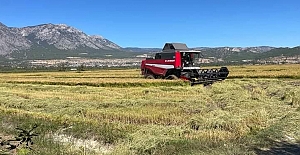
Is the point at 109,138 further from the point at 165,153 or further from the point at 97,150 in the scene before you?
the point at 165,153

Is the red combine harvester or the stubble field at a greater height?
the red combine harvester

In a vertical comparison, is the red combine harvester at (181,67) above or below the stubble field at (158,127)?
above

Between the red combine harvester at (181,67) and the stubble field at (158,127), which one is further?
the red combine harvester at (181,67)

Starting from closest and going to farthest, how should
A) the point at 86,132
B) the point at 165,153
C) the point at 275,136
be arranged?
1. the point at 165,153
2. the point at 275,136
3. the point at 86,132

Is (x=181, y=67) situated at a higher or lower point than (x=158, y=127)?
higher

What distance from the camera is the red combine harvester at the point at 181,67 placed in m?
31.2

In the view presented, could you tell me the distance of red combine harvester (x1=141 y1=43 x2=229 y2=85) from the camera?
102 ft

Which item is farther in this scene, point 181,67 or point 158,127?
point 181,67

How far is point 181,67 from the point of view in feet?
106

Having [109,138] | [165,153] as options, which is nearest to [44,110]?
[109,138]

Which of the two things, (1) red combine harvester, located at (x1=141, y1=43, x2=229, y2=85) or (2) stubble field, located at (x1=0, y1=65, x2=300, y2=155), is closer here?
(2) stubble field, located at (x1=0, y1=65, x2=300, y2=155)

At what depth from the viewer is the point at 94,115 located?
45.1 feet

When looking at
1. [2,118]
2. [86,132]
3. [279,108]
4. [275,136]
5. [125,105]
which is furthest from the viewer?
[125,105]

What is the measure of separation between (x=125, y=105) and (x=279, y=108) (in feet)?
24.5
